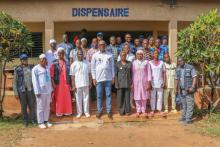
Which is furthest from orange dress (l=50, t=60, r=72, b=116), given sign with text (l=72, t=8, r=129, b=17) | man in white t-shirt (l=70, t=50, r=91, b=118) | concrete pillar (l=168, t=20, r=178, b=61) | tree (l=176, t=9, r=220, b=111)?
concrete pillar (l=168, t=20, r=178, b=61)

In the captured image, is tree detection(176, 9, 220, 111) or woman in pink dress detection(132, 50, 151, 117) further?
woman in pink dress detection(132, 50, 151, 117)

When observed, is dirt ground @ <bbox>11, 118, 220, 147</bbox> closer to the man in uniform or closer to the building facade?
the man in uniform

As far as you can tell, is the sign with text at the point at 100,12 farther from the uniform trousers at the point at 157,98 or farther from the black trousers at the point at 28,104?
the black trousers at the point at 28,104

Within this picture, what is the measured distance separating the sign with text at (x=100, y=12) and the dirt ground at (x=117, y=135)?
457 centimetres

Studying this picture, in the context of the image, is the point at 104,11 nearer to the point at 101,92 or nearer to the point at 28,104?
the point at 101,92

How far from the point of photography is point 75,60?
1154cm

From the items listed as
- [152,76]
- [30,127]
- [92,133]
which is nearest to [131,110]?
[152,76]

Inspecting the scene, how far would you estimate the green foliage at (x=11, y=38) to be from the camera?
430 inches

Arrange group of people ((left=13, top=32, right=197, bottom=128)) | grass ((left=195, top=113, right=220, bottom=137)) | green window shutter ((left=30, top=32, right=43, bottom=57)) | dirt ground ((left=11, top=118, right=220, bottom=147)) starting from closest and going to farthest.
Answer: dirt ground ((left=11, top=118, right=220, bottom=147))
grass ((left=195, top=113, right=220, bottom=137))
group of people ((left=13, top=32, right=197, bottom=128))
green window shutter ((left=30, top=32, right=43, bottom=57))

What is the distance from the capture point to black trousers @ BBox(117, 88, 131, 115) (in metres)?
11.5

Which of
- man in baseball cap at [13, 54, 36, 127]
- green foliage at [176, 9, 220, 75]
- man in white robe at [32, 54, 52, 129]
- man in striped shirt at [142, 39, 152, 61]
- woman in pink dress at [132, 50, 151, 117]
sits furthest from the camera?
man in striped shirt at [142, 39, 152, 61]

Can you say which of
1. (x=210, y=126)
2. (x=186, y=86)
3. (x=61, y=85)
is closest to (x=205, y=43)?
(x=186, y=86)

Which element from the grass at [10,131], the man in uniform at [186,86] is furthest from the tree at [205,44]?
the grass at [10,131]

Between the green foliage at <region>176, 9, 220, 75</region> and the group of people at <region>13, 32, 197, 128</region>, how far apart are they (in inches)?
14.1
